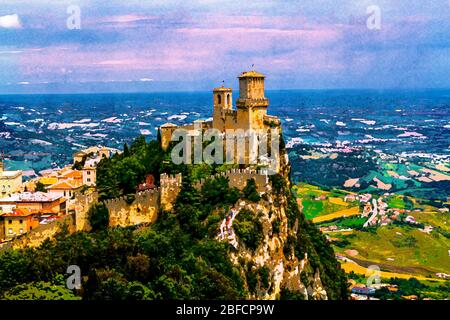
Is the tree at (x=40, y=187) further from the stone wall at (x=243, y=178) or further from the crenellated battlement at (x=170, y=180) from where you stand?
the stone wall at (x=243, y=178)

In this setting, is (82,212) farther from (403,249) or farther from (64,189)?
(403,249)

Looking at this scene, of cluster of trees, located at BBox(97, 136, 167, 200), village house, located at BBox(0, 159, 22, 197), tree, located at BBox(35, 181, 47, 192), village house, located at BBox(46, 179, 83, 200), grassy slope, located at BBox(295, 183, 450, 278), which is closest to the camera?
cluster of trees, located at BBox(97, 136, 167, 200)

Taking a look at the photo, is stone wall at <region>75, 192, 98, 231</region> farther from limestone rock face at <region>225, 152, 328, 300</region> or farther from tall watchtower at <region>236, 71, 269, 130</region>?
tall watchtower at <region>236, 71, 269, 130</region>

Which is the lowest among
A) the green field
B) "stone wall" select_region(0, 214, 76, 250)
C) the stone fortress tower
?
the green field

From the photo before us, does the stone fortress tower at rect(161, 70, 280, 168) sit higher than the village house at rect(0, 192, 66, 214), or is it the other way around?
the stone fortress tower at rect(161, 70, 280, 168)

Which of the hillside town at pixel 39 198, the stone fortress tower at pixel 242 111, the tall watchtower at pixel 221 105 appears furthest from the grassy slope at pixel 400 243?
the hillside town at pixel 39 198

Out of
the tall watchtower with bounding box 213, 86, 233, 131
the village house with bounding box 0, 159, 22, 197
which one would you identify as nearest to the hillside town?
the village house with bounding box 0, 159, 22, 197

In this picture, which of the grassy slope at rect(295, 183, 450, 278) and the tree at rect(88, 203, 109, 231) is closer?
the tree at rect(88, 203, 109, 231)
